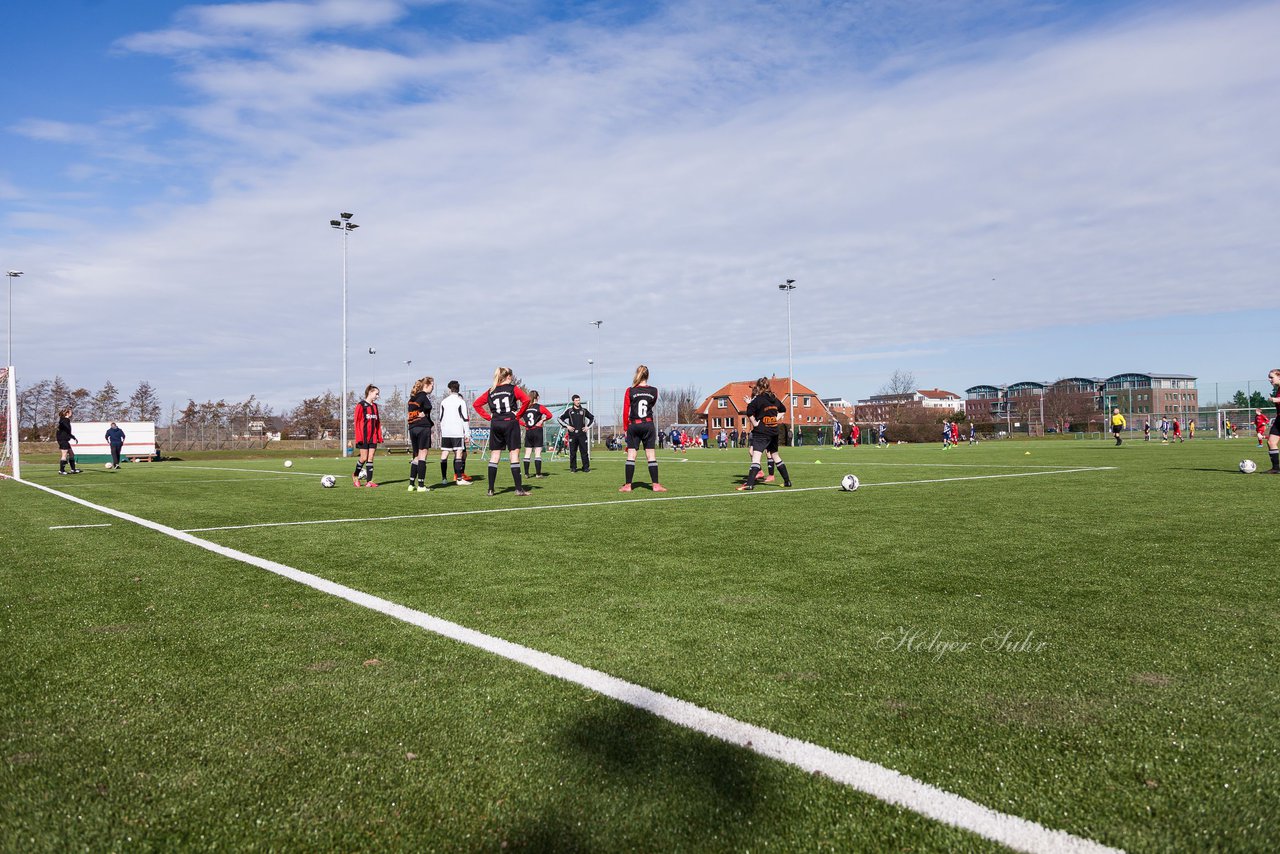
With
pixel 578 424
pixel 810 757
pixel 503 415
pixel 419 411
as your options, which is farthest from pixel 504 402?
pixel 810 757

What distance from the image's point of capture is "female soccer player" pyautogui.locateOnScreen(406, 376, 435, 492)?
1394 centimetres

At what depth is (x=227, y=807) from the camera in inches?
83.0

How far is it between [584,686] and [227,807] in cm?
129

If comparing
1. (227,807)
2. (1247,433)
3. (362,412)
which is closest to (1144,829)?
(227,807)

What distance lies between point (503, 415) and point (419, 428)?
3.15 meters

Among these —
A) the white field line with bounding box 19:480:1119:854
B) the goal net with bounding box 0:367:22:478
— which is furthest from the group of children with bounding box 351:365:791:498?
the goal net with bounding box 0:367:22:478

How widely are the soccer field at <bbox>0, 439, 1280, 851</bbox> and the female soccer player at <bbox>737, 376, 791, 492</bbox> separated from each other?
19.3 feet

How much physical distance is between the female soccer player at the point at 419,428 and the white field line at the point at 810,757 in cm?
1022

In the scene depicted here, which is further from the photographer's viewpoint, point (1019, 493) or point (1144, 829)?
point (1019, 493)

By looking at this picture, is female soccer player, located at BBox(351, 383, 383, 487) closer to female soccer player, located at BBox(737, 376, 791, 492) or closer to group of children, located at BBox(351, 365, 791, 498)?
group of children, located at BBox(351, 365, 791, 498)

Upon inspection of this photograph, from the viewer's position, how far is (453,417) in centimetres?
1475

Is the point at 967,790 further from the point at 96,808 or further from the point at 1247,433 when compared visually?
the point at 1247,433

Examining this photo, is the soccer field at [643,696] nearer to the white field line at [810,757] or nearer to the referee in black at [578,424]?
the white field line at [810,757]

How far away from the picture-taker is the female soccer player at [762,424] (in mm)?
12492
